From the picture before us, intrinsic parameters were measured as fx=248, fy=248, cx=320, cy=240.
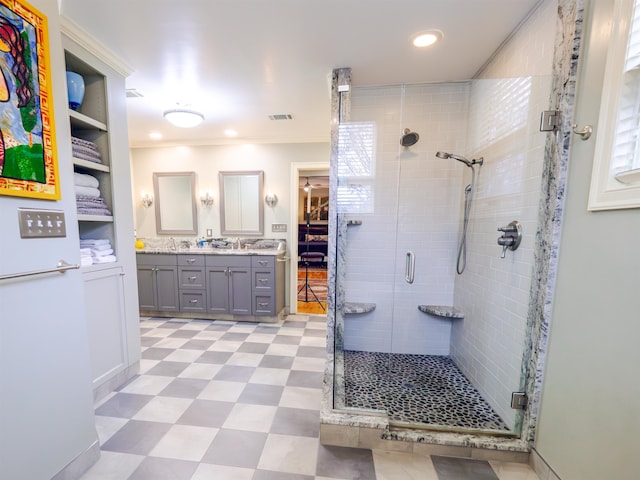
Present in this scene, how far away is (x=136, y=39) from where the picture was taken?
1.57 m

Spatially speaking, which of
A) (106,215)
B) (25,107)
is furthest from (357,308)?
(25,107)

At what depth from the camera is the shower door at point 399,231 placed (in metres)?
2.11

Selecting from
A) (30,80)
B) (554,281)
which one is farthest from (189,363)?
(554,281)

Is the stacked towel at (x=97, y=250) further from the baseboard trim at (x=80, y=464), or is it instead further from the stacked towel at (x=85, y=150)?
the baseboard trim at (x=80, y=464)

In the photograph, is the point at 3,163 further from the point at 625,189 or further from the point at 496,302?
the point at 496,302

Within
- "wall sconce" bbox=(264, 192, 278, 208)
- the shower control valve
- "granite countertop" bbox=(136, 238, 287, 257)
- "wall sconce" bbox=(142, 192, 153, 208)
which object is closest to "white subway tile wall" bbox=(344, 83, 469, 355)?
the shower control valve

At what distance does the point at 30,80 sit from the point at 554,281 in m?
2.49

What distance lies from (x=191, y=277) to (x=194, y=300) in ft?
1.00

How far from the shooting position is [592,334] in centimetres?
102

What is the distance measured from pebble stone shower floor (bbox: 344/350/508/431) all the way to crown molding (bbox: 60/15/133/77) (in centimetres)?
279

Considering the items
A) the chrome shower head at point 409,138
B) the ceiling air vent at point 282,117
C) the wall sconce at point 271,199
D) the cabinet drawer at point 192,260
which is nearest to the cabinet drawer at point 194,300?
the cabinet drawer at point 192,260

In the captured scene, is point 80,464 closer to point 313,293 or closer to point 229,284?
point 229,284

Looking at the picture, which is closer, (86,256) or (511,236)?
(511,236)

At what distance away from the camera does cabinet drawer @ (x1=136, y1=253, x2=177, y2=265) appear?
10.3 ft
